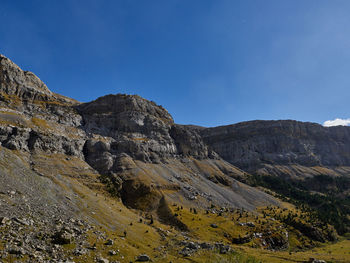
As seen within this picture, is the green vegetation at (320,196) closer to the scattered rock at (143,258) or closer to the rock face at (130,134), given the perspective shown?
the rock face at (130,134)

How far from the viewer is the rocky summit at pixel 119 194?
4078 cm

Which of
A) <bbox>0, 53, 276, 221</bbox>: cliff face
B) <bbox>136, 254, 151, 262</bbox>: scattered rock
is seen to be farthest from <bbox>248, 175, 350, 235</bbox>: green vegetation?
<bbox>136, 254, 151, 262</bbox>: scattered rock

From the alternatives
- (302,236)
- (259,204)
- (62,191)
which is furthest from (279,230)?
(62,191)

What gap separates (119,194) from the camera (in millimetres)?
84750

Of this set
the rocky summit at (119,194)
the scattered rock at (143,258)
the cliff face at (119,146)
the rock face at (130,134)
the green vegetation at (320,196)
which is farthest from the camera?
the green vegetation at (320,196)

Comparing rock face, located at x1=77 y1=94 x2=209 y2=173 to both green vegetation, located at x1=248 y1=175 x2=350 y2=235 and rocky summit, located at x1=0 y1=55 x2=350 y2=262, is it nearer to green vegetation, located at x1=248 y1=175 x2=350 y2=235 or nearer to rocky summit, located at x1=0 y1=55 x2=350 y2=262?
rocky summit, located at x1=0 y1=55 x2=350 y2=262

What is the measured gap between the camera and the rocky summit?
40781 millimetres

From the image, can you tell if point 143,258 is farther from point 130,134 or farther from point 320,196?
point 320,196

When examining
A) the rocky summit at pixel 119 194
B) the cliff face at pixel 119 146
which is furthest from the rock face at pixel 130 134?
the rocky summit at pixel 119 194

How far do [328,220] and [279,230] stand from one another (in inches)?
1857

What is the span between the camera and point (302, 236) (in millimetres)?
88250

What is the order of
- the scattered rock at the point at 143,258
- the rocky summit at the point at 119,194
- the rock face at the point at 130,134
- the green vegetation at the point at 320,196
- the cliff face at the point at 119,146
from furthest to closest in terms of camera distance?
the green vegetation at the point at 320,196 → the rock face at the point at 130,134 → the cliff face at the point at 119,146 → the rocky summit at the point at 119,194 → the scattered rock at the point at 143,258

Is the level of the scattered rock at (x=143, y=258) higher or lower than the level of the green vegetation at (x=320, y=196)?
Result: lower

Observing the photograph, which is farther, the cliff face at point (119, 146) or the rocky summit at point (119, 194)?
the cliff face at point (119, 146)
